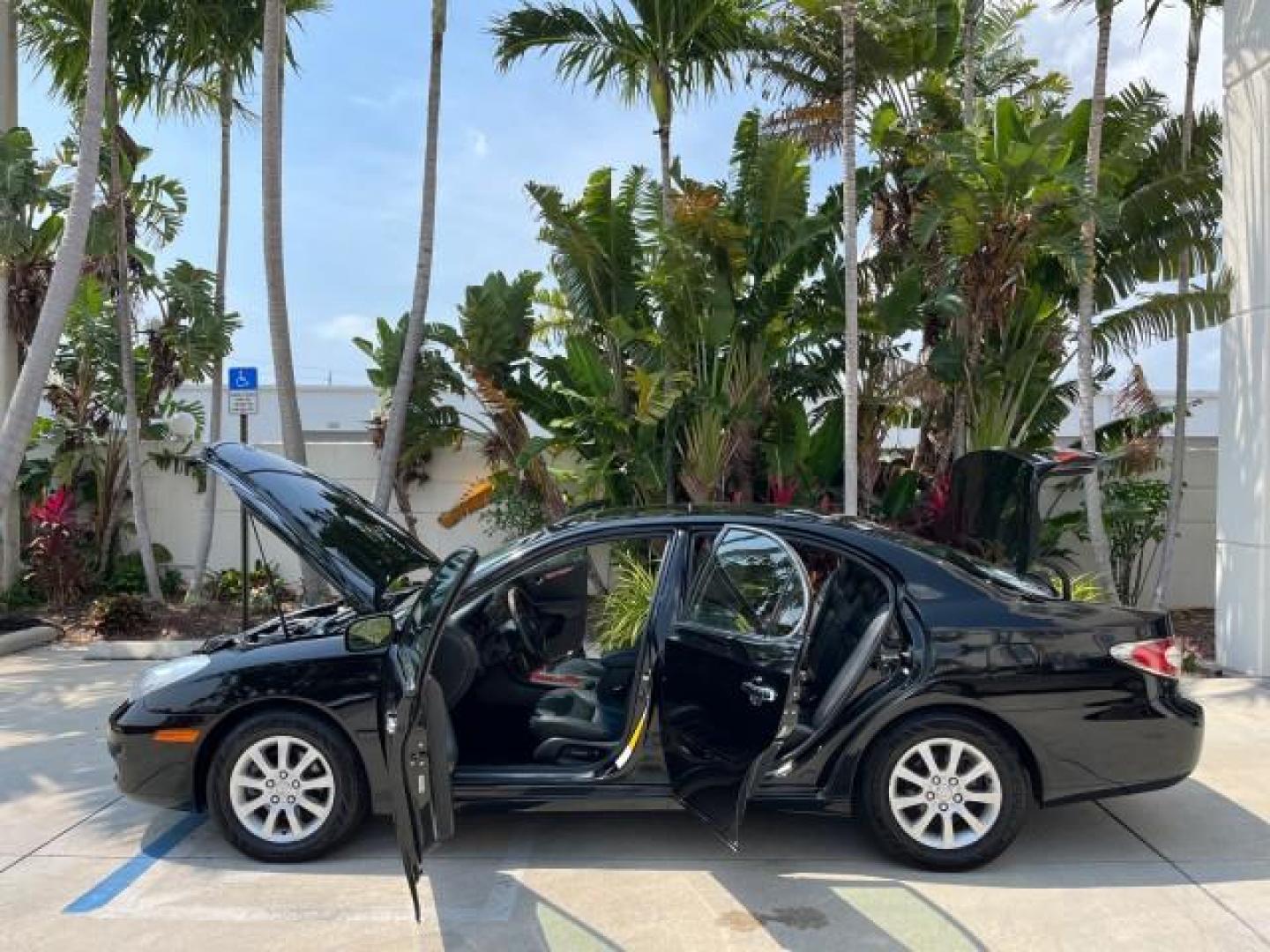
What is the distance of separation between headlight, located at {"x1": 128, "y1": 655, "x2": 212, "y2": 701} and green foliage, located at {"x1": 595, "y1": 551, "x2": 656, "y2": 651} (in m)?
3.61

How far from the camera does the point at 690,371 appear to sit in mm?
10680

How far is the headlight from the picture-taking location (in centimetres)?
462

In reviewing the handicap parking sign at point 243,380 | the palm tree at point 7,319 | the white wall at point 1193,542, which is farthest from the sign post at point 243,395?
the white wall at point 1193,542

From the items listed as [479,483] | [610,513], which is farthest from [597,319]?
[610,513]

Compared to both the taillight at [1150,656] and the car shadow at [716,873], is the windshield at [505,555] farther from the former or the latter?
the taillight at [1150,656]

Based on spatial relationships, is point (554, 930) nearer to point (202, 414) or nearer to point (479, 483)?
point (479, 483)

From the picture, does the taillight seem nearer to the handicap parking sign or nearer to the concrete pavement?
the concrete pavement

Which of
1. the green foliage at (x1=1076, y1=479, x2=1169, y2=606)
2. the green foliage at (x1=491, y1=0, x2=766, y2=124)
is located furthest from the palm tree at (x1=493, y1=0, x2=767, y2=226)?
the green foliage at (x1=1076, y1=479, x2=1169, y2=606)

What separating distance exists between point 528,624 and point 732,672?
1.67m

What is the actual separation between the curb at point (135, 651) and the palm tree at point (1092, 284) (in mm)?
8098

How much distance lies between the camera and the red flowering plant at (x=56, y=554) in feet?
37.1

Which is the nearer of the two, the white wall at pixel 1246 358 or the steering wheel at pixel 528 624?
the steering wheel at pixel 528 624

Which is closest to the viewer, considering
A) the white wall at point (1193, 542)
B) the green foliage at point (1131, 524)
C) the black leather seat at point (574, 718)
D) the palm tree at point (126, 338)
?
the black leather seat at point (574, 718)

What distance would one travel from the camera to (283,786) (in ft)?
14.7
